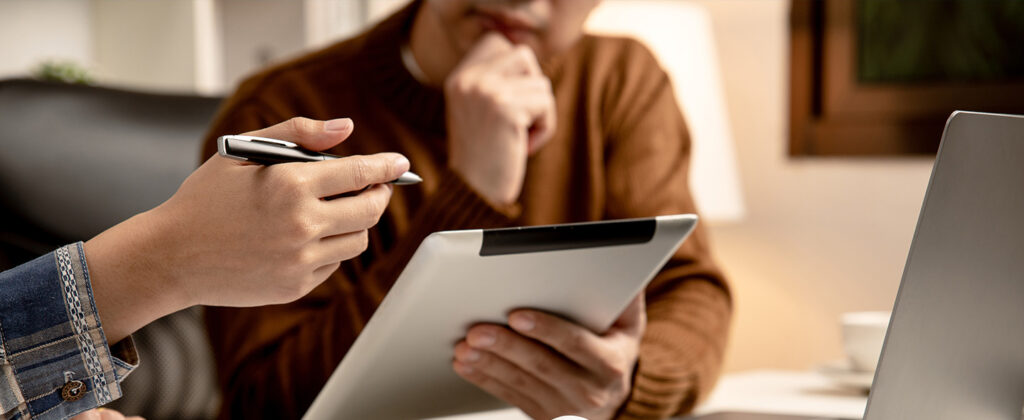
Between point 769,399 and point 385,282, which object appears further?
point 769,399

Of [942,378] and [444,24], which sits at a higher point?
[444,24]

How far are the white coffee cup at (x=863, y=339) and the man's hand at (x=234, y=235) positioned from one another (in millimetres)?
518

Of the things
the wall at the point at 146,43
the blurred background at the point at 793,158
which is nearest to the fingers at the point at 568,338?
the blurred background at the point at 793,158

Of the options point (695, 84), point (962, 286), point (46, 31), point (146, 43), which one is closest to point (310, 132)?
point (962, 286)

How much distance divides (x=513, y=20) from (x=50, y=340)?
20.6 inches

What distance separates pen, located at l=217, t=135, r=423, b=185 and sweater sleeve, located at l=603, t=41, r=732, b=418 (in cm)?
36

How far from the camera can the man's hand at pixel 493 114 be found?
2.41 ft

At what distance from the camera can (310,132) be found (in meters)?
0.38

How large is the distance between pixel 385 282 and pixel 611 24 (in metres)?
0.73

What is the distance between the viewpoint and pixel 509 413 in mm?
637

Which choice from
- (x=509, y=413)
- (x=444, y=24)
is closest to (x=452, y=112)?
(x=444, y=24)

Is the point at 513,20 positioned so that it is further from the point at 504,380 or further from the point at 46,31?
the point at 46,31

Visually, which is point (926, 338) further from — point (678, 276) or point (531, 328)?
point (678, 276)

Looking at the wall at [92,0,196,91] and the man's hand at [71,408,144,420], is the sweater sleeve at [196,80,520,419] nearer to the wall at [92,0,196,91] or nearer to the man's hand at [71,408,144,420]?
the man's hand at [71,408,144,420]
